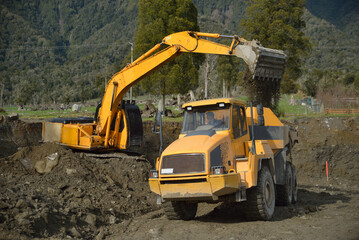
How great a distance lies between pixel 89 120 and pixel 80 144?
2.58 metres

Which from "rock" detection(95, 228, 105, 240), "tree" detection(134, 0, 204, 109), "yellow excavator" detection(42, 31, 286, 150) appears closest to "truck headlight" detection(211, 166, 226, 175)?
"rock" detection(95, 228, 105, 240)

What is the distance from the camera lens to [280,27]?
33.4 m

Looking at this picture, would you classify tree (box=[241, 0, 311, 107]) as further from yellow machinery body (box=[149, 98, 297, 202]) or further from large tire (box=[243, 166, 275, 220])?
large tire (box=[243, 166, 275, 220])

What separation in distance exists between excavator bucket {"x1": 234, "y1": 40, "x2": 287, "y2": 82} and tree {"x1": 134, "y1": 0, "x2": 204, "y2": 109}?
2161 centimetres

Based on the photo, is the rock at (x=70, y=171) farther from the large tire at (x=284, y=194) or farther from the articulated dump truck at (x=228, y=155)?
the large tire at (x=284, y=194)

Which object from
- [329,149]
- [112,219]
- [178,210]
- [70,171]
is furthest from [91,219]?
[329,149]

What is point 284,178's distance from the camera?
14.1 m

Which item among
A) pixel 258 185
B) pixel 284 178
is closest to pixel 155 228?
pixel 258 185

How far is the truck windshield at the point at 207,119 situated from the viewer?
36.9ft

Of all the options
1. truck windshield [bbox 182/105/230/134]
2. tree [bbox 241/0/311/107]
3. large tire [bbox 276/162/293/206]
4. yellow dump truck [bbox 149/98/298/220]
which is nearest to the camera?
yellow dump truck [bbox 149/98/298/220]

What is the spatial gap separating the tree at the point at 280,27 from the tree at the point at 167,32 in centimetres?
501

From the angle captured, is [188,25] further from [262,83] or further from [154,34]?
[262,83]

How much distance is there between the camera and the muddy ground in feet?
32.3

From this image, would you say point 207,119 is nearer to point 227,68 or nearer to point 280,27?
point 280,27
